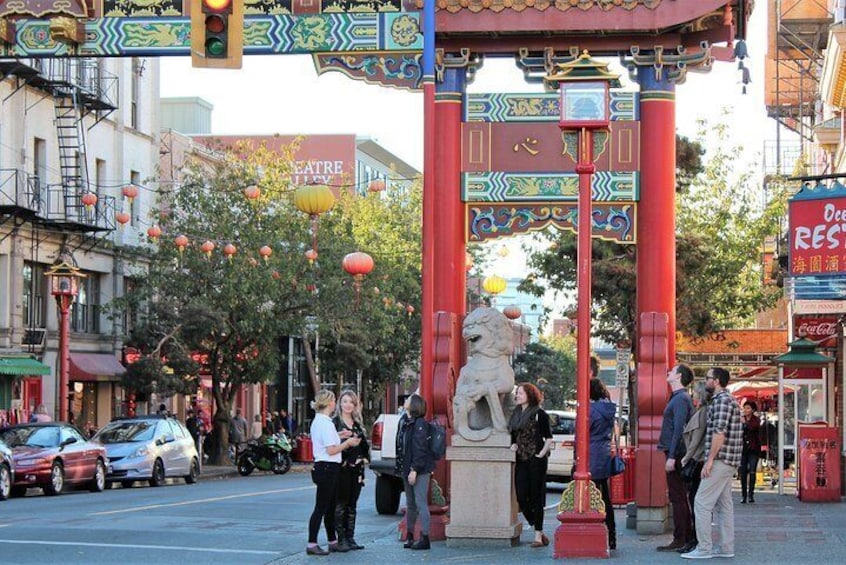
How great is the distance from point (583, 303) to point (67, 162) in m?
31.9

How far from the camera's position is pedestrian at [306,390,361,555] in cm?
1645

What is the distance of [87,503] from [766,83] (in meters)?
34.2

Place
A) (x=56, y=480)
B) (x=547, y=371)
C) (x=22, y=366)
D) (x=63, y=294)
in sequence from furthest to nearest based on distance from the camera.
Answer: (x=547, y=371), (x=22, y=366), (x=63, y=294), (x=56, y=480)

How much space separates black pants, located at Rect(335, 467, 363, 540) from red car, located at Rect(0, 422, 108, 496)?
46.9 feet

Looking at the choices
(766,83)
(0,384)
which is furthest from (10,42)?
(766,83)

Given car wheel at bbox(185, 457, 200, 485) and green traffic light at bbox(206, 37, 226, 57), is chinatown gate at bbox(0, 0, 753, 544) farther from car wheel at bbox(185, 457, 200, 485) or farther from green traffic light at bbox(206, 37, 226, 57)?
car wheel at bbox(185, 457, 200, 485)

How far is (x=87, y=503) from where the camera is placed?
26.3 m

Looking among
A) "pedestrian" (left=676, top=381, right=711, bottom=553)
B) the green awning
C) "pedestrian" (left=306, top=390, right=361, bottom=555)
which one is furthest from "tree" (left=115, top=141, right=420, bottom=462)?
"pedestrian" (left=676, top=381, right=711, bottom=553)

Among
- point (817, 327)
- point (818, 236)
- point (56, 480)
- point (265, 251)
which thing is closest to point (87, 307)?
point (265, 251)

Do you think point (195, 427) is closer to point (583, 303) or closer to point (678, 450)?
point (678, 450)

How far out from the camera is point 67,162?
149ft

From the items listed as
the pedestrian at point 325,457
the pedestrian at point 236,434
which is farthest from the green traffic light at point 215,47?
the pedestrian at point 236,434

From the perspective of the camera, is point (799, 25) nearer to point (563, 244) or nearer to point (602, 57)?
point (563, 244)

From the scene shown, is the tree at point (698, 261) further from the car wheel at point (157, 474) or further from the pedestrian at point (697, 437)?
the pedestrian at point (697, 437)
